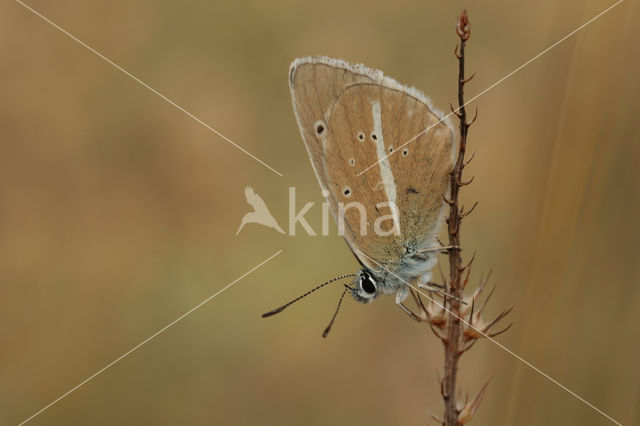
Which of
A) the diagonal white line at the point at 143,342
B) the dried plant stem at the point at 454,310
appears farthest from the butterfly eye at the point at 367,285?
the diagonal white line at the point at 143,342

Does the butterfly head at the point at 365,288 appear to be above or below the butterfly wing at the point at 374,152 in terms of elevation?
below

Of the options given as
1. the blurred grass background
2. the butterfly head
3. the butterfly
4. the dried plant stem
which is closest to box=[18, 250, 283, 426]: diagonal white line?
the blurred grass background

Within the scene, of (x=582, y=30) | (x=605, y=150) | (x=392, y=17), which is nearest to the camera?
(x=605, y=150)

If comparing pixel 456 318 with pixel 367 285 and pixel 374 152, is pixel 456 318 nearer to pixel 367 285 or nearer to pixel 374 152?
pixel 367 285

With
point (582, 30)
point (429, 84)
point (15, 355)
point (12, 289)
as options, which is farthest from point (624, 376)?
point (12, 289)

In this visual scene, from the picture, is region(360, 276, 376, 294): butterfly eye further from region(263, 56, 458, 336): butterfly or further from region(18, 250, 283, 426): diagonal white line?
region(18, 250, 283, 426): diagonal white line

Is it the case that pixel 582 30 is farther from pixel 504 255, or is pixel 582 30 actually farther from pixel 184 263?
pixel 184 263

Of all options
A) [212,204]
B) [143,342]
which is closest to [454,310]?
[143,342]

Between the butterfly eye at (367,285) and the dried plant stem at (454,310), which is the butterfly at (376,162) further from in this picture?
the dried plant stem at (454,310)
